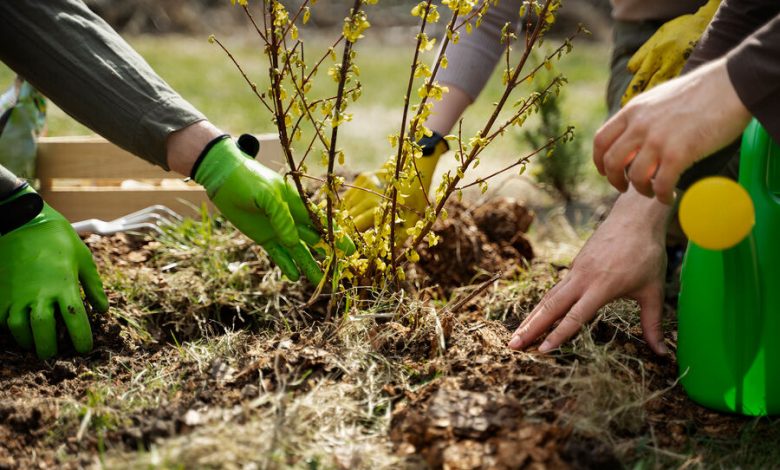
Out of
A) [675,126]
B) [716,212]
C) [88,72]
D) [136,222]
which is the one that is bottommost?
[136,222]

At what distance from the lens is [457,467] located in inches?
48.7

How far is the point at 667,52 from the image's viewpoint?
6.72 feet

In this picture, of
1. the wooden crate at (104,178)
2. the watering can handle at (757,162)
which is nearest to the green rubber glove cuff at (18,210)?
the wooden crate at (104,178)

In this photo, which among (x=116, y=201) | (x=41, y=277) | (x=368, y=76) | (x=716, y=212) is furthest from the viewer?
(x=368, y=76)

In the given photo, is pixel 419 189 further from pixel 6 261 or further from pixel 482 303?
pixel 6 261

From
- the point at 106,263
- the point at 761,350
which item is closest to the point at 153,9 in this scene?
the point at 106,263

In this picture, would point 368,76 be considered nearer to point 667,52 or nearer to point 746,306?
point 667,52

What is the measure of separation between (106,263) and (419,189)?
0.96 m

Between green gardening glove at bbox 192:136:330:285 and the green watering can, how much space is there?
0.92 meters

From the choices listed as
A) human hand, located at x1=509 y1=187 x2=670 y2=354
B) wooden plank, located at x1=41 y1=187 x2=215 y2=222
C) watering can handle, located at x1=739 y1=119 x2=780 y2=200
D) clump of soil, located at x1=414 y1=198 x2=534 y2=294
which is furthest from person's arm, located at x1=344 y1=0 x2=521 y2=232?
watering can handle, located at x1=739 y1=119 x2=780 y2=200

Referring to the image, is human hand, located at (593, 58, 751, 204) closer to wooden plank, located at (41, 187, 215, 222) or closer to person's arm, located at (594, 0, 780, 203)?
person's arm, located at (594, 0, 780, 203)

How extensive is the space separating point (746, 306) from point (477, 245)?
3.45 feet

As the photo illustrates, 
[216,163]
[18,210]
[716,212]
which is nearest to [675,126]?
[716,212]

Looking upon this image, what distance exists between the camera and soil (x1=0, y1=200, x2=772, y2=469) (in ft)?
4.27
